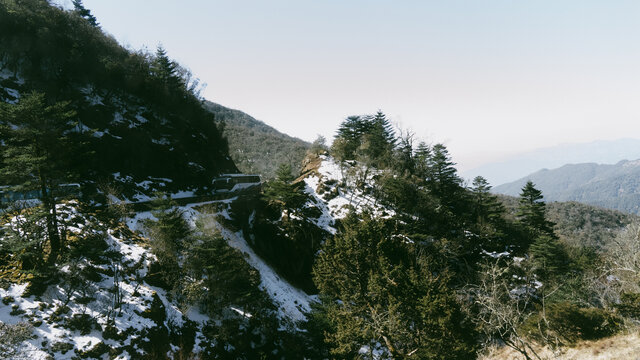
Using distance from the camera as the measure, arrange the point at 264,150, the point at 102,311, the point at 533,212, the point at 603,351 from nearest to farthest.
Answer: the point at 102,311 < the point at 603,351 < the point at 533,212 < the point at 264,150

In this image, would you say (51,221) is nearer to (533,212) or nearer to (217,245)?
(217,245)

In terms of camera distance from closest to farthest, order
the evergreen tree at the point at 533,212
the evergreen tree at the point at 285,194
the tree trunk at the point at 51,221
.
A: the tree trunk at the point at 51,221 < the evergreen tree at the point at 285,194 < the evergreen tree at the point at 533,212

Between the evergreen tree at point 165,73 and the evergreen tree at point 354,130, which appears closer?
the evergreen tree at point 165,73

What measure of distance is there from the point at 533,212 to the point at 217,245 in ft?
174

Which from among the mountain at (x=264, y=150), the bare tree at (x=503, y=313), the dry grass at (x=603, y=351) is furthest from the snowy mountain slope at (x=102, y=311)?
the mountain at (x=264, y=150)

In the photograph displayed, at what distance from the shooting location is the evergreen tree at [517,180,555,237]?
45344 millimetres

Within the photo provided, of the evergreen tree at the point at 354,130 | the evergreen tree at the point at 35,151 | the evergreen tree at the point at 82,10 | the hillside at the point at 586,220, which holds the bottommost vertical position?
the hillside at the point at 586,220

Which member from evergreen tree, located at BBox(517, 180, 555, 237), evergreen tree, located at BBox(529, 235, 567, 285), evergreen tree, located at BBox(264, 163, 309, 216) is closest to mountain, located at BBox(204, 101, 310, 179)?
evergreen tree, located at BBox(264, 163, 309, 216)

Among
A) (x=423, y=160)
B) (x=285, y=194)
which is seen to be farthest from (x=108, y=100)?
(x=423, y=160)

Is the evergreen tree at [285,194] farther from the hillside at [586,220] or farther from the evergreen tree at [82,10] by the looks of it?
the hillside at [586,220]

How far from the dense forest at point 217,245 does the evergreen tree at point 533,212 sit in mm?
254

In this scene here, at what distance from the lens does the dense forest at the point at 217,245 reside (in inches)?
619

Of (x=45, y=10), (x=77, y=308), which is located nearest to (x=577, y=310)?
(x=77, y=308)

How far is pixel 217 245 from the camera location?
65.2ft
